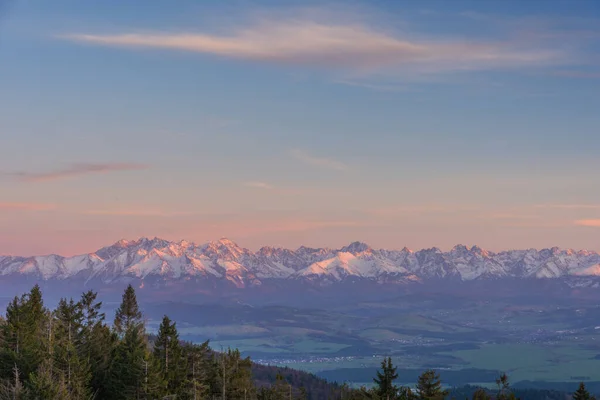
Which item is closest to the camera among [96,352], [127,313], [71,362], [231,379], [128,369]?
[71,362]

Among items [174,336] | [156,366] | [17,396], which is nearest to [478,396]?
[174,336]

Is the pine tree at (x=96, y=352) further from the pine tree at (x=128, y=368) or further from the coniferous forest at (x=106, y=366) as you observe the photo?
the pine tree at (x=128, y=368)

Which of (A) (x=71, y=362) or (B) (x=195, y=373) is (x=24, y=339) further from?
(B) (x=195, y=373)

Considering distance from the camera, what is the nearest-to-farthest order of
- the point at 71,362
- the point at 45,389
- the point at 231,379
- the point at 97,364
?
the point at 45,389
the point at 71,362
the point at 97,364
the point at 231,379

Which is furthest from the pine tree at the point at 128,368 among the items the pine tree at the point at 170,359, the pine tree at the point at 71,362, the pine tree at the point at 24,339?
the pine tree at the point at 24,339

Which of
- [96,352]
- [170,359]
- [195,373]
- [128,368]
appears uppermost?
[96,352]

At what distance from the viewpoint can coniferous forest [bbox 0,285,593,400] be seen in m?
83.1

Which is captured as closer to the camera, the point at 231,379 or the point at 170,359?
the point at 170,359

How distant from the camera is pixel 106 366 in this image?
316ft

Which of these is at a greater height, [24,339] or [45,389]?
[24,339]

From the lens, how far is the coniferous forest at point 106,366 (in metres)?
83.1

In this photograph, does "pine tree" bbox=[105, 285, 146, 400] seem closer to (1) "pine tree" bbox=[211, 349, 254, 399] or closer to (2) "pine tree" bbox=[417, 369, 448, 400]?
(1) "pine tree" bbox=[211, 349, 254, 399]

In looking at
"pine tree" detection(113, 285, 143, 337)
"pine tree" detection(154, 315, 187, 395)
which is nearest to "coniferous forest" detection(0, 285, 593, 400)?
"pine tree" detection(154, 315, 187, 395)

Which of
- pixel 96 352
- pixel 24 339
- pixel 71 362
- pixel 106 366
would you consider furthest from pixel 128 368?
pixel 24 339
